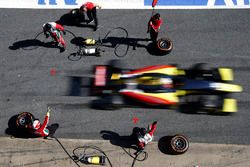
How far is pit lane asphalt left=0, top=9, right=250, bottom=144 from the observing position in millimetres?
10828

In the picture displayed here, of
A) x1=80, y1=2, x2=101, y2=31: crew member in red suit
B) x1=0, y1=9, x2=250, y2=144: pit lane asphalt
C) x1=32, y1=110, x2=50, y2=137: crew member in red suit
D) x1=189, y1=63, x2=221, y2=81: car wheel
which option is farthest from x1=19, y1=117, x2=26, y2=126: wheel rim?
x1=189, y1=63, x2=221, y2=81: car wheel

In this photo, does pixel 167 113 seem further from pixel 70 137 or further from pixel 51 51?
pixel 51 51

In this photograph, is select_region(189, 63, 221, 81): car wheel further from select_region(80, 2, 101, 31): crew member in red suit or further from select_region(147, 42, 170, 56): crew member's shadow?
select_region(80, 2, 101, 31): crew member in red suit

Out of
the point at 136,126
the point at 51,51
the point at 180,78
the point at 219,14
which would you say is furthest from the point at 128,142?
the point at 219,14

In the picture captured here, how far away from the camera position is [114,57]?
12.0 m

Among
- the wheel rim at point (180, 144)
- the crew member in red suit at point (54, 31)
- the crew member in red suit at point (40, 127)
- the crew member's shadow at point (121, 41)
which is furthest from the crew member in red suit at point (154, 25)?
the crew member in red suit at point (40, 127)

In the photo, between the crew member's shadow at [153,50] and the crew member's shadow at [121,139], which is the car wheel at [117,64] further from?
the crew member's shadow at [121,139]

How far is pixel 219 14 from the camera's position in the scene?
41.6 feet

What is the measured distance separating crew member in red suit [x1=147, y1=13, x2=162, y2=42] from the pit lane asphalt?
65cm

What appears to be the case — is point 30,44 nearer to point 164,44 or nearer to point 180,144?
point 164,44

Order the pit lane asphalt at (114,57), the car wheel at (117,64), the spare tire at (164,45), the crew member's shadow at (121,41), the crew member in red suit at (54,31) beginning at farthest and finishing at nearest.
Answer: the crew member's shadow at (121,41)
the car wheel at (117,64)
the spare tire at (164,45)
the crew member in red suit at (54,31)
the pit lane asphalt at (114,57)

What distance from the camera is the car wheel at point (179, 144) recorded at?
10109 mm

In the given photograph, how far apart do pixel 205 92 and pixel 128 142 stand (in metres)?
3.55

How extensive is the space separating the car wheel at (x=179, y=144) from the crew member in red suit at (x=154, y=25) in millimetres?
4238
